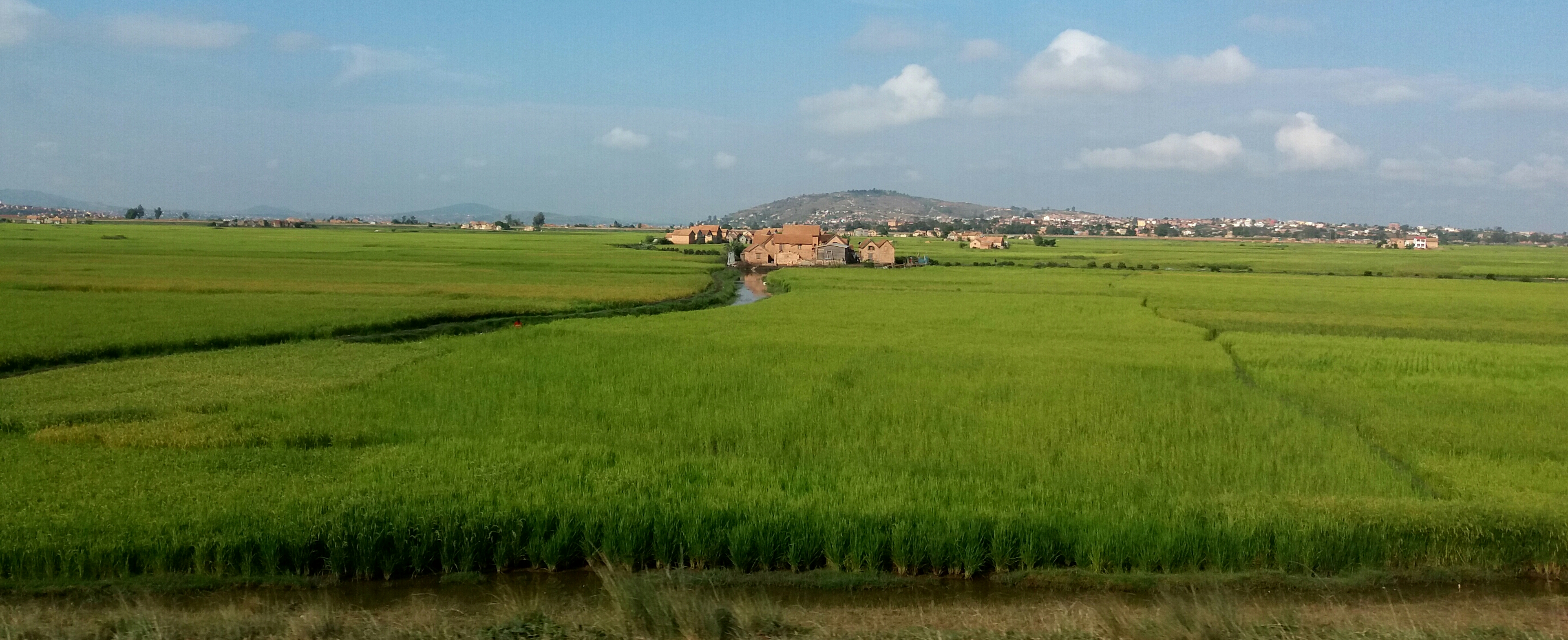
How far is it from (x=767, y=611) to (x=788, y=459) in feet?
11.2

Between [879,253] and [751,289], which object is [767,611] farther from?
[879,253]

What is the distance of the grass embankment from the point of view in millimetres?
17094

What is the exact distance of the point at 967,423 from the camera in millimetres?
10211

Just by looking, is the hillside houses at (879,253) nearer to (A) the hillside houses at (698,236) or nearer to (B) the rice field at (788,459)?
(A) the hillside houses at (698,236)

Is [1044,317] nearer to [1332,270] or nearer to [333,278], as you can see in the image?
[333,278]

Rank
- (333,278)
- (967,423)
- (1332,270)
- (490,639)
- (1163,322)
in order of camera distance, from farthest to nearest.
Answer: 1. (1332,270)
2. (333,278)
3. (1163,322)
4. (967,423)
5. (490,639)

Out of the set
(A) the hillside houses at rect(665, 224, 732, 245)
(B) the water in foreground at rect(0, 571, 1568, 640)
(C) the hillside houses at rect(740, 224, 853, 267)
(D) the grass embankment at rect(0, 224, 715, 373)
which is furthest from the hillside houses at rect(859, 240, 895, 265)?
(B) the water in foreground at rect(0, 571, 1568, 640)

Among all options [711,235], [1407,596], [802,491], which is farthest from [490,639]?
[711,235]

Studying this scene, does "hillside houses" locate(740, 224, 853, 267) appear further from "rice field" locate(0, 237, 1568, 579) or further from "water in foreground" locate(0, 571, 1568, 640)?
"water in foreground" locate(0, 571, 1568, 640)

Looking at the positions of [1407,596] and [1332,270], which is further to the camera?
[1332,270]

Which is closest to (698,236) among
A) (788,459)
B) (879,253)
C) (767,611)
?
(879,253)

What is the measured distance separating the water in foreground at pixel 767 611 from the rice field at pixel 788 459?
0.25 metres

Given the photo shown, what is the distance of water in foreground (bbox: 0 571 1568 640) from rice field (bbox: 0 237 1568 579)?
251mm

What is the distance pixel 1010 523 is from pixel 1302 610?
1.93m
